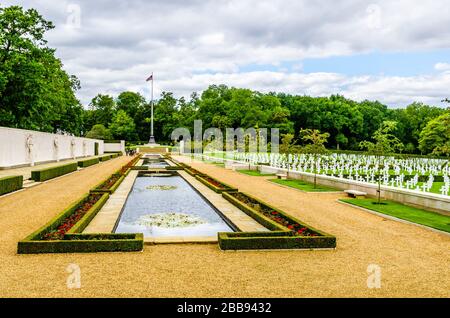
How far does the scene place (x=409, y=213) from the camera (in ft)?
43.3

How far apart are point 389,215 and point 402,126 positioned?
70.8 meters

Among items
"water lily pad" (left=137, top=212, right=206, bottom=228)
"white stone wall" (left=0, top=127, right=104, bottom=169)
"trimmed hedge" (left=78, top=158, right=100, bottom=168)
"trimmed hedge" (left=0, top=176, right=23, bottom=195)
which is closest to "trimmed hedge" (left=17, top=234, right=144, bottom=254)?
"water lily pad" (left=137, top=212, right=206, bottom=228)

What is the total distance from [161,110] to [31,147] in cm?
6739

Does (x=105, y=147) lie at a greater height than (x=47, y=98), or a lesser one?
lesser

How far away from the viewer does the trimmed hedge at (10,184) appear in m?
16.7

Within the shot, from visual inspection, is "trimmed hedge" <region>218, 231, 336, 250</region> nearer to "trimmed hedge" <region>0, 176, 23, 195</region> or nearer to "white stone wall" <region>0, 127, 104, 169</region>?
"trimmed hedge" <region>0, 176, 23, 195</region>

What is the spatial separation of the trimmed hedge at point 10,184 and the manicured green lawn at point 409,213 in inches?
504

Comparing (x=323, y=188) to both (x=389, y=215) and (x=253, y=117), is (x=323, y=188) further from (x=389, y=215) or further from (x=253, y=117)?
(x=253, y=117)

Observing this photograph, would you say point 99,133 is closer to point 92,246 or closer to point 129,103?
point 129,103

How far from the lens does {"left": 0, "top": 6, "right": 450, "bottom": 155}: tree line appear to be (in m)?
35.1

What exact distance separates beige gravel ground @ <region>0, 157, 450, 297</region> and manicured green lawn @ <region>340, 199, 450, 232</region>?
79cm

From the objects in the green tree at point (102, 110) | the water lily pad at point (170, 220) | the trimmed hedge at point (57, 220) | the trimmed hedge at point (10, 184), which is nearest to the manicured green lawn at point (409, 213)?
the water lily pad at point (170, 220)

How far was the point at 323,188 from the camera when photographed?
2012cm
